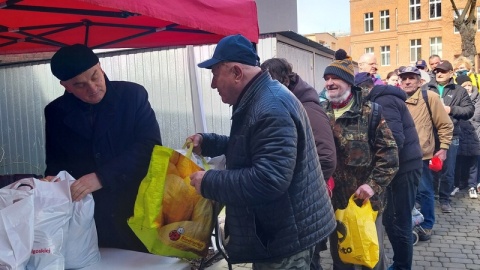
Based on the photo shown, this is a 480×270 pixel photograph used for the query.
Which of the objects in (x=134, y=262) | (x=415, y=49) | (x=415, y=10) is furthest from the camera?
(x=415, y=49)

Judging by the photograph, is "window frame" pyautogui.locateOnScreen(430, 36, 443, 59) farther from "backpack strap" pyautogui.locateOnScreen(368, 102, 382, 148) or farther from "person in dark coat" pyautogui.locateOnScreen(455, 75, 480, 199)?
"backpack strap" pyautogui.locateOnScreen(368, 102, 382, 148)

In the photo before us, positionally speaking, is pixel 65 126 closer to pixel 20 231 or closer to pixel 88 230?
pixel 88 230

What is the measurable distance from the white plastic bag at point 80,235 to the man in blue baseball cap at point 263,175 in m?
0.55

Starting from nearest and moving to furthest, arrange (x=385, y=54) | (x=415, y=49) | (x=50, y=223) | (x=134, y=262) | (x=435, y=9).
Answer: (x=50, y=223)
(x=134, y=262)
(x=435, y=9)
(x=415, y=49)
(x=385, y=54)

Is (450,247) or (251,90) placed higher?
(251,90)

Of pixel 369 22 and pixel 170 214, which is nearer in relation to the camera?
pixel 170 214

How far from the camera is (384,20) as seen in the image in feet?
159

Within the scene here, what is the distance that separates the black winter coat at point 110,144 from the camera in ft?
7.66

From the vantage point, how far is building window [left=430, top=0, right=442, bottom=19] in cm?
4175

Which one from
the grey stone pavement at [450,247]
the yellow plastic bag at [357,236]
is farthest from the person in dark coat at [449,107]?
the yellow plastic bag at [357,236]

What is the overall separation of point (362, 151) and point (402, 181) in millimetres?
A: 673

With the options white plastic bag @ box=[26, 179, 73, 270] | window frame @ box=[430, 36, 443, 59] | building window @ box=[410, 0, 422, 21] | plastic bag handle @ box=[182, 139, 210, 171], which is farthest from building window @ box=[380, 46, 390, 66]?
white plastic bag @ box=[26, 179, 73, 270]

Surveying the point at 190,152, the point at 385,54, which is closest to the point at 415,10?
the point at 385,54

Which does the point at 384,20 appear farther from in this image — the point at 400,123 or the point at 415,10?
the point at 400,123
